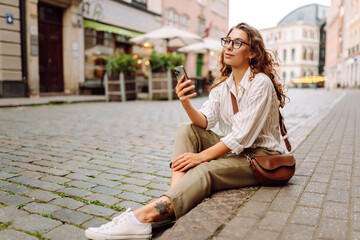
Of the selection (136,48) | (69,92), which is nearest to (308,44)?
(136,48)

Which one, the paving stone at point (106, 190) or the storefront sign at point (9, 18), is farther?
the storefront sign at point (9, 18)

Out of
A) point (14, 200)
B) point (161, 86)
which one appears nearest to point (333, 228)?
point (14, 200)

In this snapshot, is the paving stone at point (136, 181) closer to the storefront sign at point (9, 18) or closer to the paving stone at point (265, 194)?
the paving stone at point (265, 194)

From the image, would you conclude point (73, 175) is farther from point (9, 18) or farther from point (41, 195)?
point (9, 18)

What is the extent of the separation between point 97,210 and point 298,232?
4.29 ft

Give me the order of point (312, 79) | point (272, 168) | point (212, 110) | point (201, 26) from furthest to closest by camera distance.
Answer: point (312, 79), point (201, 26), point (212, 110), point (272, 168)

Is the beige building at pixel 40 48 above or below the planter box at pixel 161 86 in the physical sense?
above

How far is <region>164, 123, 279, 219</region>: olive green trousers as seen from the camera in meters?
A: 2.02

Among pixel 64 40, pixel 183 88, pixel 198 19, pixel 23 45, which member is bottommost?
pixel 183 88

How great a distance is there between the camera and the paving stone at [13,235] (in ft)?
6.11

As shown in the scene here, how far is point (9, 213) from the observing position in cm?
219

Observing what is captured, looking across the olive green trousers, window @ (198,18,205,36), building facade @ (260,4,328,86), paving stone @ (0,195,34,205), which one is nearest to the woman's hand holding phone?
the olive green trousers

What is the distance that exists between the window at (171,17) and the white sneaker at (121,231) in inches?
809

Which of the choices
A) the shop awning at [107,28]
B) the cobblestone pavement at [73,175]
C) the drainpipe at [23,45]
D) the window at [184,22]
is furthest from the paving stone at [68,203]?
the window at [184,22]
